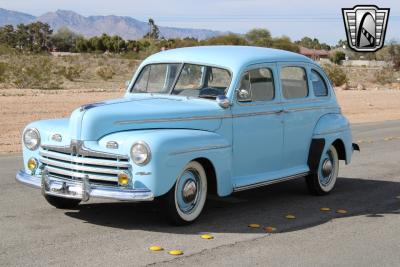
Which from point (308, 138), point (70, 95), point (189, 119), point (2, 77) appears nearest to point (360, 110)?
point (70, 95)

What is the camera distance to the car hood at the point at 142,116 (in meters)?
6.86

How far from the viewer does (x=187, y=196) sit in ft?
23.4

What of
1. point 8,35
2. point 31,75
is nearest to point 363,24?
point 31,75

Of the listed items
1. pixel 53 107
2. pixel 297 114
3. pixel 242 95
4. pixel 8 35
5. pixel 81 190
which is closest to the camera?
pixel 81 190

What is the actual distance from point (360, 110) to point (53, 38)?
8749 centimetres

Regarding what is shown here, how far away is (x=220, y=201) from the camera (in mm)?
8664

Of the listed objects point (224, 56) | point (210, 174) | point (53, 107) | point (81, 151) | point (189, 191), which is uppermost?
point (224, 56)

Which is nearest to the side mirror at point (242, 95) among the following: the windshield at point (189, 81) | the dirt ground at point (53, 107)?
the windshield at point (189, 81)

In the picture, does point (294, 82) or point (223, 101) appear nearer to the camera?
point (223, 101)

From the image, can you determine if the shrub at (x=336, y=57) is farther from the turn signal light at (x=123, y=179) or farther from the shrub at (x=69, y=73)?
the turn signal light at (x=123, y=179)

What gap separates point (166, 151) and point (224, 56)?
78.7 inches

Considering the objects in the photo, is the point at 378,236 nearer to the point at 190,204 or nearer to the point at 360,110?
the point at 190,204

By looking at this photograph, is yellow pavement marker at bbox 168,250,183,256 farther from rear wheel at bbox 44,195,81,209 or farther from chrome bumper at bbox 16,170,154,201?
rear wheel at bbox 44,195,81,209

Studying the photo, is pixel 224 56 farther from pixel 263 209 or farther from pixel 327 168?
pixel 327 168
